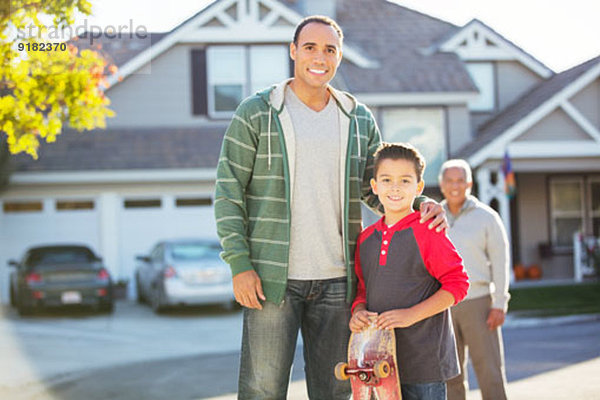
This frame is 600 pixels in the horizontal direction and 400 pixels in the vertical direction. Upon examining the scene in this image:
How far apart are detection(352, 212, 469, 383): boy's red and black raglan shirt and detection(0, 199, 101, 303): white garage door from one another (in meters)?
15.1

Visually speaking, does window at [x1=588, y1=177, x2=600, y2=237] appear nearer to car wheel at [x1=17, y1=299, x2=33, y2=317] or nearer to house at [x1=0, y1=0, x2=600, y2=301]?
house at [x1=0, y1=0, x2=600, y2=301]

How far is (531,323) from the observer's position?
13.4 m

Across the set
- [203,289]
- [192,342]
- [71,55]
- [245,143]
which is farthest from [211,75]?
[245,143]

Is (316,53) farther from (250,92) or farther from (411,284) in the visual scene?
(250,92)

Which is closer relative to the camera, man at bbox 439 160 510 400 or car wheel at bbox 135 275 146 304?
man at bbox 439 160 510 400

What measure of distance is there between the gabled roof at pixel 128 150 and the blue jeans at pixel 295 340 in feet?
46.7

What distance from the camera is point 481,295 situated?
5832 mm

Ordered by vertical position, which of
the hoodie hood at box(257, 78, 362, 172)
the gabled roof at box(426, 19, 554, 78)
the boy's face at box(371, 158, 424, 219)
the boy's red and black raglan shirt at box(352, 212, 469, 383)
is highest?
the gabled roof at box(426, 19, 554, 78)

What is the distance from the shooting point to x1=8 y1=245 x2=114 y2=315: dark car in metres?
14.9

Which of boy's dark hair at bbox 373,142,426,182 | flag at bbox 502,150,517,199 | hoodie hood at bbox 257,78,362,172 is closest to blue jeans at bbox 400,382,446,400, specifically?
boy's dark hair at bbox 373,142,426,182

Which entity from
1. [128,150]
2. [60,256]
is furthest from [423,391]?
[128,150]

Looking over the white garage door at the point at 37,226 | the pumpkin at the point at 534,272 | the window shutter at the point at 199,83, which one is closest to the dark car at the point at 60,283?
the white garage door at the point at 37,226

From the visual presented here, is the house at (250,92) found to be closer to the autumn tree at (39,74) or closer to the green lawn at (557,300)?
the green lawn at (557,300)

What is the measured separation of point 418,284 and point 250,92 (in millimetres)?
16031
